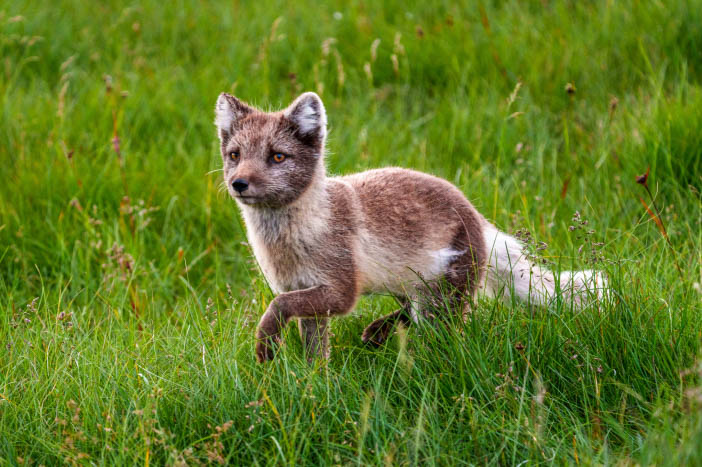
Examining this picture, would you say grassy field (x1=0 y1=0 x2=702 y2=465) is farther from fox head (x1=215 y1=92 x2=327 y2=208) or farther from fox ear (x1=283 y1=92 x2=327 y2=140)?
fox ear (x1=283 y1=92 x2=327 y2=140)

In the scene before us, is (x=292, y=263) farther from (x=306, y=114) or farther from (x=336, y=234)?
(x=306, y=114)

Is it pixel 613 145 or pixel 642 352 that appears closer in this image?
pixel 642 352

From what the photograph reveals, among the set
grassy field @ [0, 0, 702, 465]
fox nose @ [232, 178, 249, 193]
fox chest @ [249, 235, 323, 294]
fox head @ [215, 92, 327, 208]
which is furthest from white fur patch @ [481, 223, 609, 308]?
fox nose @ [232, 178, 249, 193]

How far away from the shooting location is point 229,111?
4445 millimetres

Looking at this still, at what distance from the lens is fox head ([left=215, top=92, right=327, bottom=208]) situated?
4.04 metres

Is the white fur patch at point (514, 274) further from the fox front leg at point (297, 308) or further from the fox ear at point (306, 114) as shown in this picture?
the fox ear at point (306, 114)

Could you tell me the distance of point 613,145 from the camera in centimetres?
602

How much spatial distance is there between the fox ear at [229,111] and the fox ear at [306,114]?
11.9 inches

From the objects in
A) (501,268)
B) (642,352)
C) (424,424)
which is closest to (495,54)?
(501,268)

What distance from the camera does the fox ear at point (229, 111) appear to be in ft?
14.5

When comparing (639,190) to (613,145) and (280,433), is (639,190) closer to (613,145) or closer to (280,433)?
(613,145)

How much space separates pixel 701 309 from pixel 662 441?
48.8 inches

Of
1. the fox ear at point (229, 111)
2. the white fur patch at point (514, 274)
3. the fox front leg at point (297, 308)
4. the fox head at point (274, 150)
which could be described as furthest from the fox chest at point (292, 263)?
the white fur patch at point (514, 274)

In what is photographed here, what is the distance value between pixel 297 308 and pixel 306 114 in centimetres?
111
